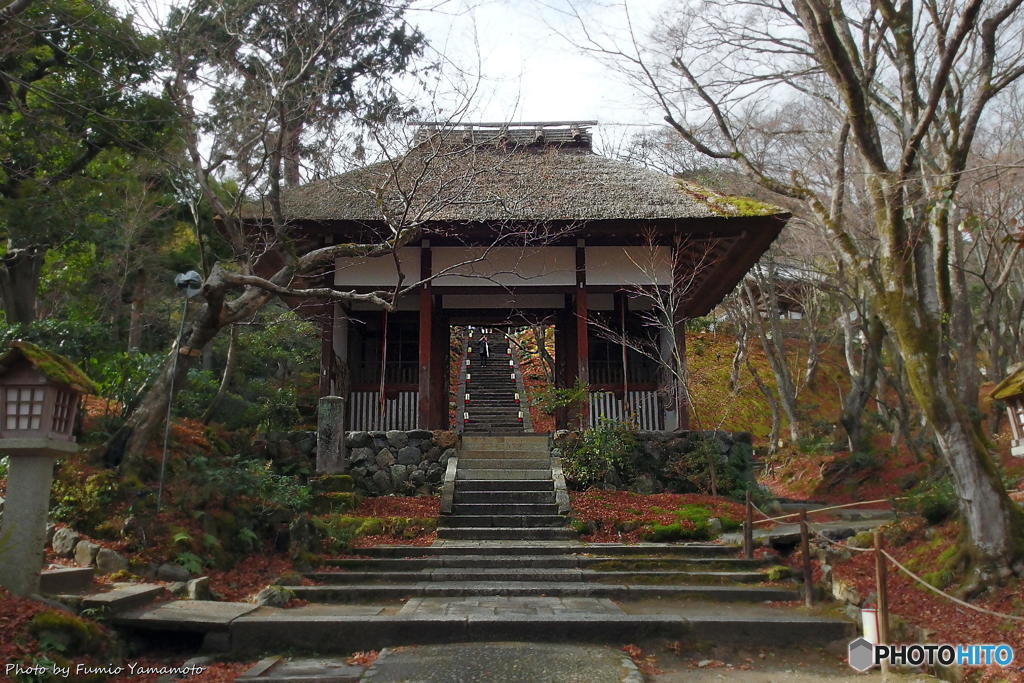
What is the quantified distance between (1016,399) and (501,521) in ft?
20.8

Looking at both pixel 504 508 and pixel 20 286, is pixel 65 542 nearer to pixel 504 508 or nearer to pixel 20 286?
pixel 504 508

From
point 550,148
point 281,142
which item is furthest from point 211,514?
point 550,148

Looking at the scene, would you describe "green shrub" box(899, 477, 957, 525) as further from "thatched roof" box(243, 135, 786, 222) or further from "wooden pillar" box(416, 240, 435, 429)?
"wooden pillar" box(416, 240, 435, 429)

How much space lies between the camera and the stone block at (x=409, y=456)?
475 inches

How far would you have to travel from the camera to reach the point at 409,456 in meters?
12.1

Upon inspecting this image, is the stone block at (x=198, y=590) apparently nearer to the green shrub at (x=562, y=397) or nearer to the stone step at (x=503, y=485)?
the stone step at (x=503, y=485)

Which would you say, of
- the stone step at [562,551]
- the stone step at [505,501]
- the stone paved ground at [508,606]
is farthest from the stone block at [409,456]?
the stone paved ground at [508,606]

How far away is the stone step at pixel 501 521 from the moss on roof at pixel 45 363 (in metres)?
5.23

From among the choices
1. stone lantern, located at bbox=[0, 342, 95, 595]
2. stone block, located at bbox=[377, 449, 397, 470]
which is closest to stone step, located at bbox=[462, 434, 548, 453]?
stone block, located at bbox=[377, 449, 397, 470]

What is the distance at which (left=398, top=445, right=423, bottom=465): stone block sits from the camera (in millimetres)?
12055

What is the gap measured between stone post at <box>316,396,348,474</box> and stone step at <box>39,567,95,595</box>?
4635 millimetres

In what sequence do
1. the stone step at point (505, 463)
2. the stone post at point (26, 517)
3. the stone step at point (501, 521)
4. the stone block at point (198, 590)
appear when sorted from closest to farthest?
the stone post at point (26, 517), the stone block at point (198, 590), the stone step at point (501, 521), the stone step at point (505, 463)

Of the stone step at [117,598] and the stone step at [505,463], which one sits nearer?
the stone step at [117,598]

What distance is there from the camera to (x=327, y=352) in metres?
13.7
